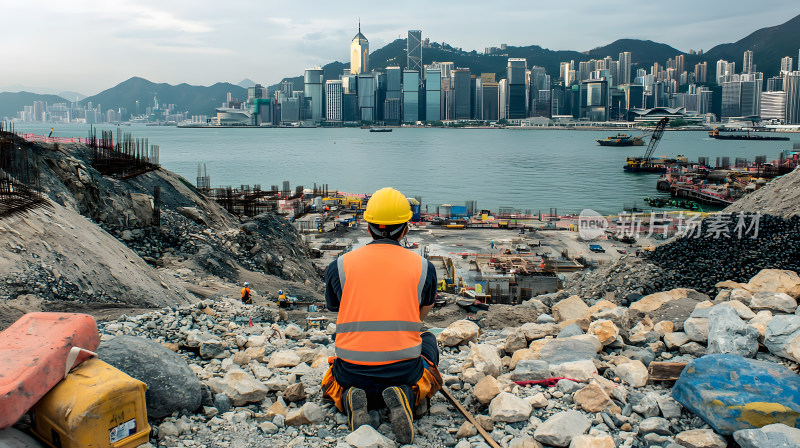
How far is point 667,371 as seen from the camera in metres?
3.74

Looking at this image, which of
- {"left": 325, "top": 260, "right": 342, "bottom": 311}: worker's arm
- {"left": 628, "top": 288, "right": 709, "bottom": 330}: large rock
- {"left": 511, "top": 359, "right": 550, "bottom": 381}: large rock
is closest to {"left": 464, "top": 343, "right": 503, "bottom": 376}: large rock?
{"left": 511, "top": 359, "right": 550, "bottom": 381}: large rock

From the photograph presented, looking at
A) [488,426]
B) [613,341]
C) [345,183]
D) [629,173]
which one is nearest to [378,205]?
[488,426]

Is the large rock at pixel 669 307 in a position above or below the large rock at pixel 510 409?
below

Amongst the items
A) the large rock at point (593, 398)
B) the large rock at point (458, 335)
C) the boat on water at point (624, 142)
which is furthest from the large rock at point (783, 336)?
the boat on water at point (624, 142)

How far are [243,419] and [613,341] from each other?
9.77 ft

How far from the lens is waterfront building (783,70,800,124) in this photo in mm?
191163

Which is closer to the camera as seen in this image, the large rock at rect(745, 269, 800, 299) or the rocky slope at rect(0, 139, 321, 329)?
the large rock at rect(745, 269, 800, 299)

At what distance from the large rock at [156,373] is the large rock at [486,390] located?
5.67ft

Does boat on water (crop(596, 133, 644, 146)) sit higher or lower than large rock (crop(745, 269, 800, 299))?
higher

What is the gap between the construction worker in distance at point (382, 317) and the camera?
312 centimetres

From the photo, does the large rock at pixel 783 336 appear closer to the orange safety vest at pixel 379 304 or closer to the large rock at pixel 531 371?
the large rock at pixel 531 371

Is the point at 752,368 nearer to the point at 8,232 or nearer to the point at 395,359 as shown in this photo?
the point at 395,359

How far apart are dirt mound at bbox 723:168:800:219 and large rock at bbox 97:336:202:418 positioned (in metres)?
11.4

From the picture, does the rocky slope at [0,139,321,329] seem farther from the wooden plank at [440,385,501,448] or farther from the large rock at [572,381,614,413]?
the large rock at [572,381,614,413]
